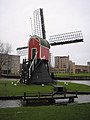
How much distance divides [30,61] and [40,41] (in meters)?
4.04

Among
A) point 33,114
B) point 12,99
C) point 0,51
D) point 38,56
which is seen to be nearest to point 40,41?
point 38,56

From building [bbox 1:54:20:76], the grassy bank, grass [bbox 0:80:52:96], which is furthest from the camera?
building [bbox 1:54:20:76]

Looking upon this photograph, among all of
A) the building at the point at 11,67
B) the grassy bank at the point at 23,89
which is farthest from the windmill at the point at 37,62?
the building at the point at 11,67

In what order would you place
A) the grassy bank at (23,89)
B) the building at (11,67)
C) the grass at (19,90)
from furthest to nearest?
the building at (11,67)
the grassy bank at (23,89)
the grass at (19,90)

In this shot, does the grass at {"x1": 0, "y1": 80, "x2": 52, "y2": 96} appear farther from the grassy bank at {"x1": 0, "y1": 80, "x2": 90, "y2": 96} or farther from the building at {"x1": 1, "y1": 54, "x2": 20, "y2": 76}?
the building at {"x1": 1, "y1": 54, "x2": 20, "y2": 76}

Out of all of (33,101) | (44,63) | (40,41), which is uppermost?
(40,41)

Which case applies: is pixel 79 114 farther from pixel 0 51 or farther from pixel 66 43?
pixel 0 51

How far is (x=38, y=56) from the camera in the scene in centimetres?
3953

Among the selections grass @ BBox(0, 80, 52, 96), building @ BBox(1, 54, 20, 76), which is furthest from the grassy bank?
building @ BBox(1, 54, 20, 76)

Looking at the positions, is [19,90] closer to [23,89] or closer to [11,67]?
[23,89]

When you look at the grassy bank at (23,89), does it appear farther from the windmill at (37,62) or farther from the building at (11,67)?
the building at (11,67)

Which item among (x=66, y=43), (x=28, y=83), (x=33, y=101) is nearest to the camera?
(x=33, y=101)

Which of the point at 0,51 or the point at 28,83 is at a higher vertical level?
the point at 0,51

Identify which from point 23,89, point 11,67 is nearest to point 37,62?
point 23,89
